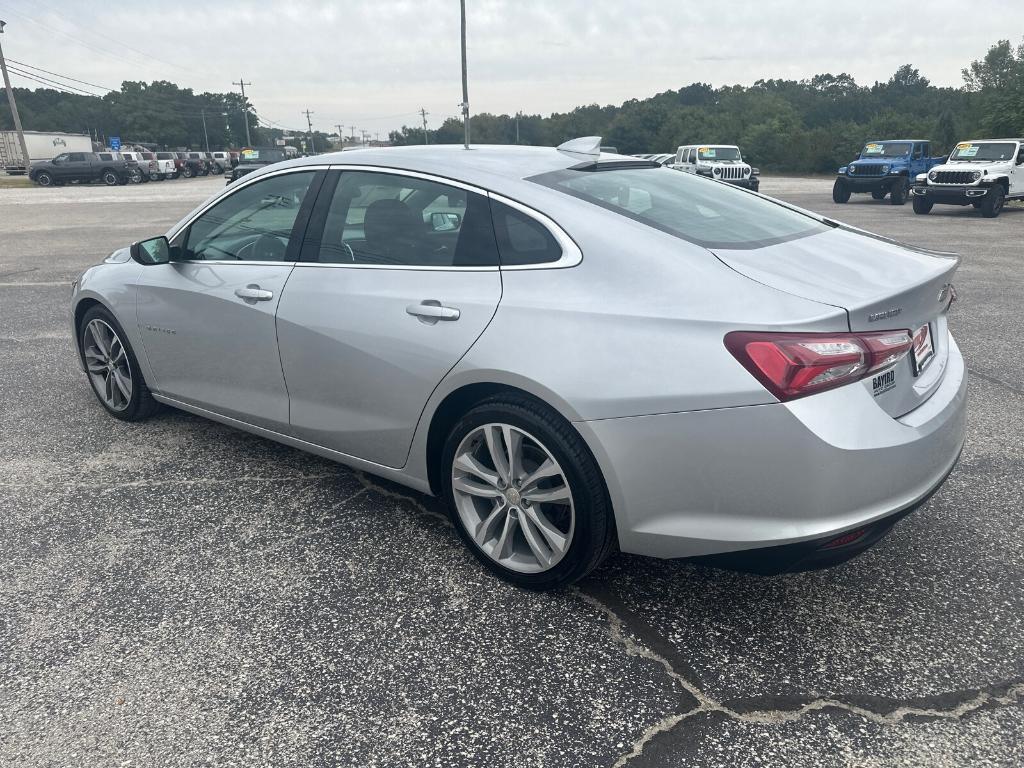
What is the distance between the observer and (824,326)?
87.0 inches

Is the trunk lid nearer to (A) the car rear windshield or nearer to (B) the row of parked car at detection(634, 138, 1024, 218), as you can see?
(A) the car rear windshield

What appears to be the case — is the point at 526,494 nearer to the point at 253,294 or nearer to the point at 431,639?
the point at 431,639

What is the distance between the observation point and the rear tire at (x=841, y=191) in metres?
24.1

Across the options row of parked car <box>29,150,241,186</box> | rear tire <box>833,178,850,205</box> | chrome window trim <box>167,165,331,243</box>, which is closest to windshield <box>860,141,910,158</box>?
rear tire <box>833,178,850,205</box>

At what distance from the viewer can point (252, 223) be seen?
Result: 370cm

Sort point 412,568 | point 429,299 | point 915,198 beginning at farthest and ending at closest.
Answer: point 915,198, point 412,568, point 429,299

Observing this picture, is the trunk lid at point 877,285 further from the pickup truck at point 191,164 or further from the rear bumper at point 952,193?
the pickup truck at point 191,164

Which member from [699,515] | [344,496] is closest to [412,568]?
[344,496]

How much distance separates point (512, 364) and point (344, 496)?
1482 mm

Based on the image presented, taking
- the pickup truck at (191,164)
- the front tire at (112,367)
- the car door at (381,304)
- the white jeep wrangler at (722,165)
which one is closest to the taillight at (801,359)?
the car door at (381,304)

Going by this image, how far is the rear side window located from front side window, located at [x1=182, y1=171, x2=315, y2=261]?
1.11 m

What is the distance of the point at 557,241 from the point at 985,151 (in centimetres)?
2185

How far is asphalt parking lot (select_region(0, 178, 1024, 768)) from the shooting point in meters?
2.17

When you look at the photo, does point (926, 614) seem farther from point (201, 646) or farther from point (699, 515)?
point (201, 646)
